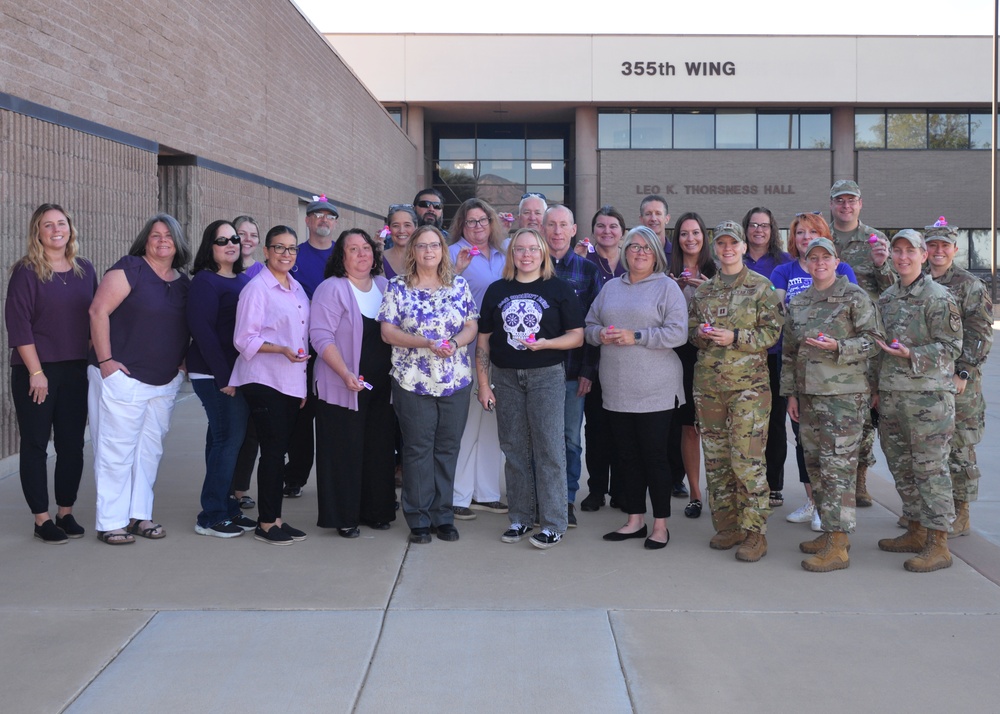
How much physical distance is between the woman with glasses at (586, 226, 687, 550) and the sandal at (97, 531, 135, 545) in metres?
2.83

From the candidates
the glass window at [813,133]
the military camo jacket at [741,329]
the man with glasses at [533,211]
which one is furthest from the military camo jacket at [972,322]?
the glass window at [813,133]

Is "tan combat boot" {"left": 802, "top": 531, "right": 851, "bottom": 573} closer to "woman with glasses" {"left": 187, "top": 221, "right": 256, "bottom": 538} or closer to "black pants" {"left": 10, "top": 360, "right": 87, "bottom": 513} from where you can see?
"woman with glasses" {"left": 187, "top": 221, "right": 256, "bottom": 538}

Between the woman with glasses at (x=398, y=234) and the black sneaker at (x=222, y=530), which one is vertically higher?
the woman with glasses at (x=398, y=234)

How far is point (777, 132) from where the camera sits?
32031 mm

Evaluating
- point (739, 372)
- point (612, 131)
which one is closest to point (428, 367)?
point (739, 372)

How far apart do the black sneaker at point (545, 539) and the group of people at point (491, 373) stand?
0.04 feet

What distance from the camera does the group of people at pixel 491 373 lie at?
5195 mm

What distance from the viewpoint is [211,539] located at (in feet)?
18.4

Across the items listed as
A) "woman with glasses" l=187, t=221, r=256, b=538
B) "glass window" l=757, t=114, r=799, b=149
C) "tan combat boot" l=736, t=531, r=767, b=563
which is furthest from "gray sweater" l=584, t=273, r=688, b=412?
"glass window" l=757, t=114, r=799, b=149

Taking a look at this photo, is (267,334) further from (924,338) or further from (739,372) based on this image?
(924,338)

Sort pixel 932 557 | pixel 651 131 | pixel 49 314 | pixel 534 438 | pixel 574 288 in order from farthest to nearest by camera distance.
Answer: pixel 651 131 < pixel 574 288 < pixel 534 438 < pixel 49 314 < pixel 932 557

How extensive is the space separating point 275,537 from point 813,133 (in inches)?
1194

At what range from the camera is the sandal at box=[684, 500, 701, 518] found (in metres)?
6.22

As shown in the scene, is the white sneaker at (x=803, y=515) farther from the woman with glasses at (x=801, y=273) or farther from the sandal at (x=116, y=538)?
the sandal at (x=116, y=538)
